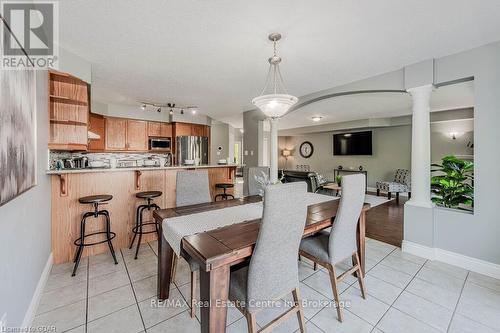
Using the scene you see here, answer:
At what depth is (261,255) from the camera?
3.95ft

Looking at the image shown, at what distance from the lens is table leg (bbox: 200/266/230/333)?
115 centimetres

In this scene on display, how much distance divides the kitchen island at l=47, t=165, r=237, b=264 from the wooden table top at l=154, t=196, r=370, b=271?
53.9 inches

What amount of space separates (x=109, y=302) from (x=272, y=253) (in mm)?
1552

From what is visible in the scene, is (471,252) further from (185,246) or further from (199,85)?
(199,85)

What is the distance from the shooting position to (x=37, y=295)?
1783mm

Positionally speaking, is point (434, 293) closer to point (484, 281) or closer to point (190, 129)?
point (484, 281)

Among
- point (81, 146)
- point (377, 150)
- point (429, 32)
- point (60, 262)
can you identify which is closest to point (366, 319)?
point (429, 32)

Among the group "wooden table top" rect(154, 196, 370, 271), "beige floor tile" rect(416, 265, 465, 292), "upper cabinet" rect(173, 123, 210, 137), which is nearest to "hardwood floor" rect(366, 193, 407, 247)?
"beige floor tile" rect(416, 265, 465, 292)

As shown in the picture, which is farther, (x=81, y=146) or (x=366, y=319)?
(x=81, y=146)

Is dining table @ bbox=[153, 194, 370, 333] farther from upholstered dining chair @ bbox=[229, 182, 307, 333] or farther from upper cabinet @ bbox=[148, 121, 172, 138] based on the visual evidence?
upper cabinet @ bbox=[148, 121, 172, 138]

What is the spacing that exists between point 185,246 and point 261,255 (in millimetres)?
473

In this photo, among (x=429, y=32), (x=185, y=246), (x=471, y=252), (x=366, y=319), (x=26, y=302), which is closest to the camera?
(x=185, y=246)

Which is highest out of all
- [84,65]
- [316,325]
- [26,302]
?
[84,65]

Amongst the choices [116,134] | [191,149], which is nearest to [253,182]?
[191,149]
